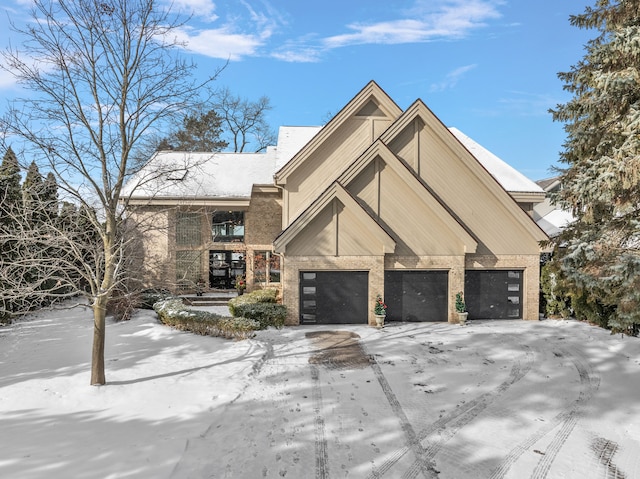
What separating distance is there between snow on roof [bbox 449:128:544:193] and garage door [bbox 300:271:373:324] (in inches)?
361

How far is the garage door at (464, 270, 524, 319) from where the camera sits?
1582 cm

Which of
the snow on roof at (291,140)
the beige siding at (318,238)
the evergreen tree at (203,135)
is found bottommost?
the beige siding at (318,238)

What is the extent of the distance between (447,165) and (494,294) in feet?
19.3

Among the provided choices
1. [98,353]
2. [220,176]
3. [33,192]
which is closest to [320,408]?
[98,353]

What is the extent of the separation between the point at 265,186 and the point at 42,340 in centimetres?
1192

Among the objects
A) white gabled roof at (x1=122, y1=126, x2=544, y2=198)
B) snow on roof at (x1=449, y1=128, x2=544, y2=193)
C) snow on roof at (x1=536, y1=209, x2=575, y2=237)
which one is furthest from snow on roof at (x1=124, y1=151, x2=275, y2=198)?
snow on roof at (x1=536, y1=209, x2=575, y2=237)

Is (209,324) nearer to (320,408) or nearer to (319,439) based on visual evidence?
(320,408)

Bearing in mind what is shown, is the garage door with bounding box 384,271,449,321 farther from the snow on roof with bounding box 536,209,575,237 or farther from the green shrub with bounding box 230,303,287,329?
the snow on roof with bounding box 536,209,575,237

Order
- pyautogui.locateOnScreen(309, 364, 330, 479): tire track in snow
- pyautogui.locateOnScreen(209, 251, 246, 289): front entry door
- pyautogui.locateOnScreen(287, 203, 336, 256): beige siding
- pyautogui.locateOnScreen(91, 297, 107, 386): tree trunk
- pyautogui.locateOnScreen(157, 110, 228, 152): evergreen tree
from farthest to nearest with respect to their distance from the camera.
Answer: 1. pyautogui.locateOnScreen(157, 110, 228, 152): evergreen tree
2. pyautogui.locateOnScreen(209, 251, 246, 289): front entry door
3. pyautogui.locateOnScreen(287, 203, 336, 256): beige siding
4. pyautogui.locateOnScreen(91, 297, 107, 386): tree trunk
5. pyautogui.locateOnScreen(309, 364, 330, 479): tire track in snow

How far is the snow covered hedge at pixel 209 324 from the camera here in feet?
40.3

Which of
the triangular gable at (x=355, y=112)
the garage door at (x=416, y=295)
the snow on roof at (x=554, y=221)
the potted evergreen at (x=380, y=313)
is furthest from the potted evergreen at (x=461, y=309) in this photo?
the snow on roof at (x=554, y=221)

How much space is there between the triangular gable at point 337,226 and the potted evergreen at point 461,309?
348 centimetres

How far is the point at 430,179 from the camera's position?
52.3 feet

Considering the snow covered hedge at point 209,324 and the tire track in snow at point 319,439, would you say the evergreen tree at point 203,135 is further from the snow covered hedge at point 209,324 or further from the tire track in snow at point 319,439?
the tire track in snow at point 319,439
